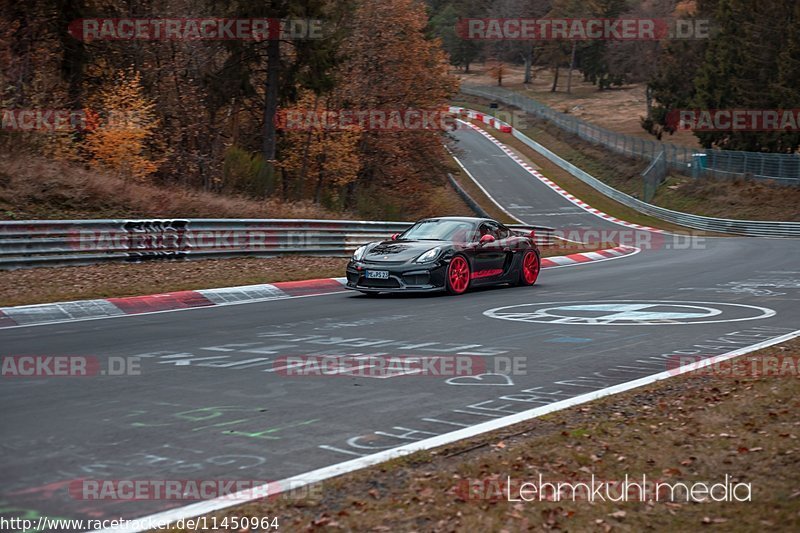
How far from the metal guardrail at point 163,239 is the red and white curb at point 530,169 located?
96.0 ft

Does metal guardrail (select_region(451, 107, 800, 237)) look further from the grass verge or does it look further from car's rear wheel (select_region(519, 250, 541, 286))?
the grass verge

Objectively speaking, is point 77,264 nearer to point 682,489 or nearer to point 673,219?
point 682,489

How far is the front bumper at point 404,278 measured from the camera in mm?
15523

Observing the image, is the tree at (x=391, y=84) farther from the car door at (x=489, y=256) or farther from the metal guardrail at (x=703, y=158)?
the metal guardrail at (x=703, y=158)

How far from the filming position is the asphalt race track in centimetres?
578

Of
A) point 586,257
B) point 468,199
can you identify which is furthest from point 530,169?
point 586,257

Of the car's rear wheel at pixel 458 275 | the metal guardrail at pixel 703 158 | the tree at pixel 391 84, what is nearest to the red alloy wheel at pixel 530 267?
the car's rear wheel at pixel 458 275

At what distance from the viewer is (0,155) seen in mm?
20219

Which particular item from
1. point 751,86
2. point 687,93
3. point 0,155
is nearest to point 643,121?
point 687,93

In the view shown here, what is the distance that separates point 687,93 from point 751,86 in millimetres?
14373

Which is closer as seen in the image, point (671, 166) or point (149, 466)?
point (149, 466)

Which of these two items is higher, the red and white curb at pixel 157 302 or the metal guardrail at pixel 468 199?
the metal guardrail at pixel 468 199

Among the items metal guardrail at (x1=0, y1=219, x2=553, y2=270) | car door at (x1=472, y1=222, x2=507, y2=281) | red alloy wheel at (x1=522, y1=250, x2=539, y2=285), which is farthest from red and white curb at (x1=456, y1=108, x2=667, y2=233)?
car door at (x1=472, y1=222, x2=507, y2=281)

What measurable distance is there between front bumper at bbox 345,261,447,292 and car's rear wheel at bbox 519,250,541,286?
9.27 feet
